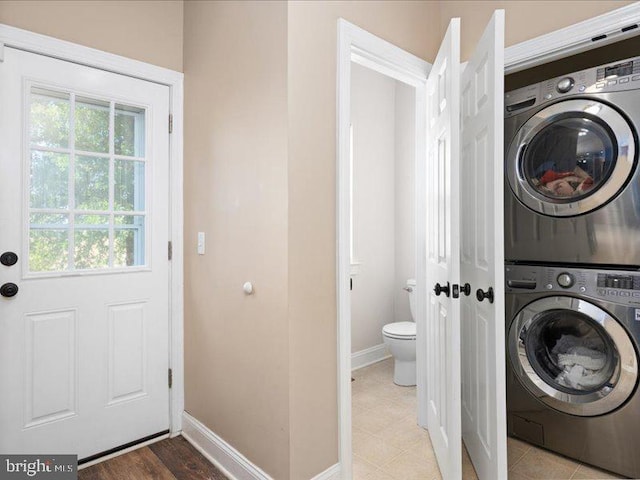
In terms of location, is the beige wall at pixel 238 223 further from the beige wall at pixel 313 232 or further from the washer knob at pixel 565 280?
the washer knob at pixel 565 280

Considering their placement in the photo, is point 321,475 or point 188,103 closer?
point 321,475

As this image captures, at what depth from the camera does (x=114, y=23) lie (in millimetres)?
2055

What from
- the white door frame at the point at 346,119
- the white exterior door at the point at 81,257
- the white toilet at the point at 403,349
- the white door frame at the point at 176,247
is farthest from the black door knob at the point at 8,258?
the white toilet at the point at 403,349

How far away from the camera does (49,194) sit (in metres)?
1.92

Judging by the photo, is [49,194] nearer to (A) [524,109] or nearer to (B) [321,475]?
(B) [321,475]

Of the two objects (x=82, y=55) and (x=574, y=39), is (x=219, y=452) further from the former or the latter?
(x=574, y=39)

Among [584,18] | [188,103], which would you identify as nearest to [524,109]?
[584,18]

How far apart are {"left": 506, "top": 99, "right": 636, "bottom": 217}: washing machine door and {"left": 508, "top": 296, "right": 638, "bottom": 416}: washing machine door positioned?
0.50 m

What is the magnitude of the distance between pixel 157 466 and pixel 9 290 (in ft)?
3.64

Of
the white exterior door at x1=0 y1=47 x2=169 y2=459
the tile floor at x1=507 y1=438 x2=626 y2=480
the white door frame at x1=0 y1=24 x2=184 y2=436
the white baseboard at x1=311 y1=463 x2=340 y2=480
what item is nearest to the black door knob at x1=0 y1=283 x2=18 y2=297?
the white exterior door at x1=0 y1=47 x2=169 y2=459

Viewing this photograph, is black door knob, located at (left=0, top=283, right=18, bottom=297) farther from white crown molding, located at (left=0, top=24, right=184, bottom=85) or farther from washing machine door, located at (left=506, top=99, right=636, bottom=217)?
washing machine door, located at (left=506, top=99, right=636, bottom=217)

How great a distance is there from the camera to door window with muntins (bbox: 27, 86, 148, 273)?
6.20 ft

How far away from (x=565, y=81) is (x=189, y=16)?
2035 millimetres
